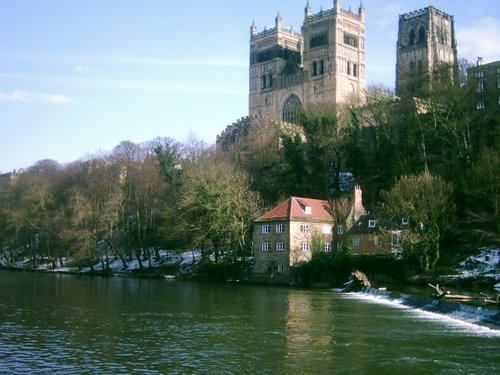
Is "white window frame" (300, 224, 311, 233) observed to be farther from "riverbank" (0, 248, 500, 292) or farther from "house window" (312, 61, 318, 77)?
"house window" (312, 61, 318, 77)

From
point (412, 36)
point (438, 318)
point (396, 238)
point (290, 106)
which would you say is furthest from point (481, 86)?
point (290, 106)

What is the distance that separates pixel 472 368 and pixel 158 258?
59.3m

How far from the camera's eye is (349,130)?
73.6 meters

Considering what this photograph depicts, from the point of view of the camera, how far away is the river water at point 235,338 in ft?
69.4

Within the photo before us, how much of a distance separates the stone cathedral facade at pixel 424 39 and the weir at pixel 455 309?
286ft

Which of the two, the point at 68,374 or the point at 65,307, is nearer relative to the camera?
the point at 68,374

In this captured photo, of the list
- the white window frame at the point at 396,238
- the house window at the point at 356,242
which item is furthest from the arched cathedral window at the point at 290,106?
the white window frame at the point at 396,238

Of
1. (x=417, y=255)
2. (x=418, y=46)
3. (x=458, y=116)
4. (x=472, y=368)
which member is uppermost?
(x=418, y=46)

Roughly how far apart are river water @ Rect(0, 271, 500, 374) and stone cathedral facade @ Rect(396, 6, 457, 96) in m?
91.0

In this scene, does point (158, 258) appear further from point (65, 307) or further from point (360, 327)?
point (360, 327)

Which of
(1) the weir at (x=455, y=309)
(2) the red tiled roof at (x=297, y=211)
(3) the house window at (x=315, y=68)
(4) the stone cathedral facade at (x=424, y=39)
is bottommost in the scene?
(1) the weir at (x=455, y=309)

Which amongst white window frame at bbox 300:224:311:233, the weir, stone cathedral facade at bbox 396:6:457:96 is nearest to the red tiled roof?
white window frame at bbox 300:224:311:233

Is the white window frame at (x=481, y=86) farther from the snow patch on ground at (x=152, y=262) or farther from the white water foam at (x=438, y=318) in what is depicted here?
the snow patch on ground at (x=152, y=262)

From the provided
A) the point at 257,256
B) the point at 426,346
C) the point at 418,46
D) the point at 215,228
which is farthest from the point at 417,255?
the point at 418,46
